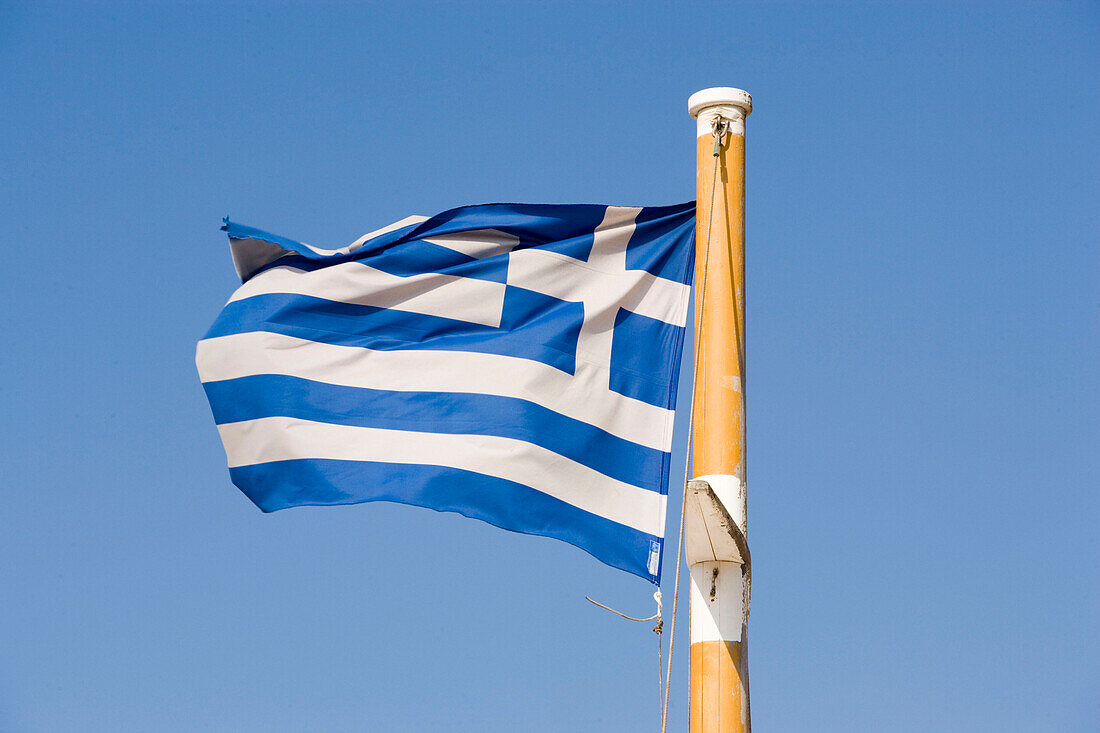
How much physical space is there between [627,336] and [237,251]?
2863 mm

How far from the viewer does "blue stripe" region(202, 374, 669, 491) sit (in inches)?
330

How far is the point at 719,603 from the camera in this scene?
7.04 m

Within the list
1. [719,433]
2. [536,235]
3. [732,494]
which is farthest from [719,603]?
[536,235]

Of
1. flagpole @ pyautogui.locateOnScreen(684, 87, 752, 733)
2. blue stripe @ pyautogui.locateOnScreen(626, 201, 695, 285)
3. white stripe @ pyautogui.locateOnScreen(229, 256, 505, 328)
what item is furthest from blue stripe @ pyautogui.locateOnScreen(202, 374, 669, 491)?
blue stripe @ pyautogui.locateOnScreen(626, 201, 695, 285)

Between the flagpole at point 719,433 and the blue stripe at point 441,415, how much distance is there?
1.08 m

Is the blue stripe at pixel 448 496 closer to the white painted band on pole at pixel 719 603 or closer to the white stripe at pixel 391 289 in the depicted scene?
the white painted band on pole at pixel 719 603

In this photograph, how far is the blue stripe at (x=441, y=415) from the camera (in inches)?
330

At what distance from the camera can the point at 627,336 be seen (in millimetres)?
8789

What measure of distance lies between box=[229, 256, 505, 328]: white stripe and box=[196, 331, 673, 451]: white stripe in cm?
35

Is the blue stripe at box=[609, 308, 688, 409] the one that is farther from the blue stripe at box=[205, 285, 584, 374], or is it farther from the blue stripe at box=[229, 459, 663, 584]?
the blue stripe at box=[229, 459, 663, 584]

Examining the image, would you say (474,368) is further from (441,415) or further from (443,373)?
(441,415)

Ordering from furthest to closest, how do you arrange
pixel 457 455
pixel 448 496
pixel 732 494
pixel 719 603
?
pixel 457 455
pixel 448 496
pixel 732 494
pixel 719 603

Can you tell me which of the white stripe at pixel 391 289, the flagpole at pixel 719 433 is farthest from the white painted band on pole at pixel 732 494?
the white stripe at pixel 391 289

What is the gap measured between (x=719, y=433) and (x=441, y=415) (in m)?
2.13
